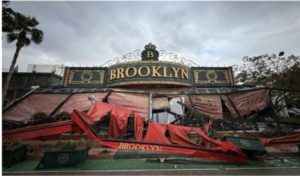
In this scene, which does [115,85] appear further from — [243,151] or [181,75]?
[243,151]

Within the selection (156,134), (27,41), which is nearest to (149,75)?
(156,134)

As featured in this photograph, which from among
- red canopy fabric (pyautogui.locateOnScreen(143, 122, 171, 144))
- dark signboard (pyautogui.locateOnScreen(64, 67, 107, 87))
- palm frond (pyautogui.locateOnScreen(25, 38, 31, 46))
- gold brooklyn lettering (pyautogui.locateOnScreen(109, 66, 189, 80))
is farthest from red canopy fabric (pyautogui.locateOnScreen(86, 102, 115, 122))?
palm frond (pyautogui.locateOnScreen(25, 38, 31, 46))

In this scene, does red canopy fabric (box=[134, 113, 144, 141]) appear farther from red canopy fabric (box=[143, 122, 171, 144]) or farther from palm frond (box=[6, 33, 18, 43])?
palm frond (box=[6, 33, 18, 43])

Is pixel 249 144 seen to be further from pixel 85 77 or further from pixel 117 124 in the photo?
pixel 85 77

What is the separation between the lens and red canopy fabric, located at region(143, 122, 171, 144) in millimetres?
6932

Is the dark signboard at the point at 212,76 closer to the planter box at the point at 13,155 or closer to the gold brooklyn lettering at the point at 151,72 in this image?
the gold brooklyn lettering at the point at 151,72

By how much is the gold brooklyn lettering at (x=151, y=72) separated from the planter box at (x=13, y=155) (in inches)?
379

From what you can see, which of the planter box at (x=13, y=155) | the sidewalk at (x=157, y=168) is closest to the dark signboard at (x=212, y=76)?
the sidewalk at (x=157, y=168)

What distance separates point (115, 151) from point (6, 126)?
650 centimetres

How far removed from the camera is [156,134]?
23.4 feet

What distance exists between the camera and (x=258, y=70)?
21391 millimetres

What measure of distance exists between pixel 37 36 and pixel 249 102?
1943cm

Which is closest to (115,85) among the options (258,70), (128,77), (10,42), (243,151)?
(128,77)

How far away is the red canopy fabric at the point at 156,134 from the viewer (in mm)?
6932
